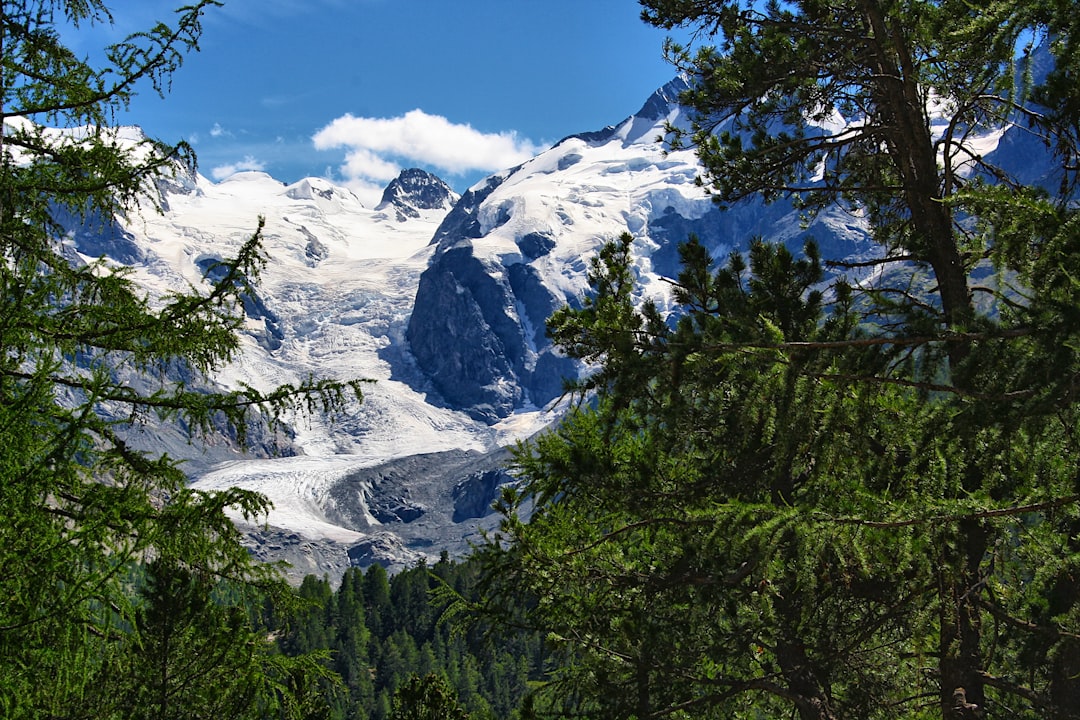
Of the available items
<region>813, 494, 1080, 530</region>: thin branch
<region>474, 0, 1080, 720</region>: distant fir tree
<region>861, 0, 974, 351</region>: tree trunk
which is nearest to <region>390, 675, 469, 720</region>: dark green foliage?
<region>474, 0, 1080, 720</region>: distant fir tree

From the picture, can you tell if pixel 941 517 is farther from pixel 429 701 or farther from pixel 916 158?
pixel 429 701

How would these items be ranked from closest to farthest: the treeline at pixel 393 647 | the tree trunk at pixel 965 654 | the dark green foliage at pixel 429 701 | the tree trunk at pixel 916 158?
the tree trunk at pixel 965 654, the tree trunk at pixel 916 158, the dark green foliage at pixel 429 701, the treeline at pixel 393 647

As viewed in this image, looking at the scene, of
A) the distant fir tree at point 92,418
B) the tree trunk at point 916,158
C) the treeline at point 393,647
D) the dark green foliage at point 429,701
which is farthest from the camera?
the treeline at point 393,647

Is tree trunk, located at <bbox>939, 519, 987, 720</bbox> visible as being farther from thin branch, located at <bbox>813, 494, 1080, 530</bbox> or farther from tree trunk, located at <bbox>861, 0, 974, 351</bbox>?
tree trunk, located at <bbox>861, 0, 974, 351</bbox>

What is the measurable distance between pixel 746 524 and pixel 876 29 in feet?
14.3

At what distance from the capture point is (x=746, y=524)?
19.0 feet

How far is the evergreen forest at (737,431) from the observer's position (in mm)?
4809

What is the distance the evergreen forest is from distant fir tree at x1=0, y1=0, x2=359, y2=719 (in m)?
0.03

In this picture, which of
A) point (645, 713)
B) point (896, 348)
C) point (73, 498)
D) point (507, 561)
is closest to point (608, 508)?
point (507, 561)

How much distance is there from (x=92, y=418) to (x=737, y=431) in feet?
15.5

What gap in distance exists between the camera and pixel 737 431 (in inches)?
285

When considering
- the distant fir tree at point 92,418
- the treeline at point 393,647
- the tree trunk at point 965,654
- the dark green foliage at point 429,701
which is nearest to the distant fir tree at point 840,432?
the tree trunk at point 965,654

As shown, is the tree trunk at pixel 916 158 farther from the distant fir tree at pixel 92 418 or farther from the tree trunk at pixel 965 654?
the distant fir tree at pixel 92 418

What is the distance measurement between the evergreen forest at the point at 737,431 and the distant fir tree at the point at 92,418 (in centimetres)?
3
